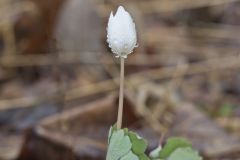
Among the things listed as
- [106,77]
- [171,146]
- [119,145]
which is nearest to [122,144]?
[119,145]

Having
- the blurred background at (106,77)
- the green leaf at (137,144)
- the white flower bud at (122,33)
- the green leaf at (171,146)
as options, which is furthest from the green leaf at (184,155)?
the blurred background at (106,77)

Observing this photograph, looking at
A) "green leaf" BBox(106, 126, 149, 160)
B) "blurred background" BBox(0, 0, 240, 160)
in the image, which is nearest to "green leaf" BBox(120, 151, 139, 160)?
"green leaf" BBox(106, 126, 149, 160)

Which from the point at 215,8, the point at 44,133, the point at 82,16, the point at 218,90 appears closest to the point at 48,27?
the point at 82,16

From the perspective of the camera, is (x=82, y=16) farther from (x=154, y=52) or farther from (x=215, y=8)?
(x=215, y=8)

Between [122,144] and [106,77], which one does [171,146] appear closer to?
[122,144]

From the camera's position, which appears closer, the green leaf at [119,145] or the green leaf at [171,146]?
the green leaf at [119,145]

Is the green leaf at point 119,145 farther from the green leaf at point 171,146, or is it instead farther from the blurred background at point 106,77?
the blurred background at point 106,77
